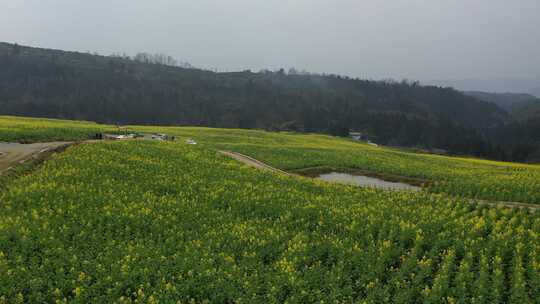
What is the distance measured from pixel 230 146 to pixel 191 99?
469ft

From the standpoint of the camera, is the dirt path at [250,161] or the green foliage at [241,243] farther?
the dirt path at [250,161]

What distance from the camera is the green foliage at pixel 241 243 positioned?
11.9m

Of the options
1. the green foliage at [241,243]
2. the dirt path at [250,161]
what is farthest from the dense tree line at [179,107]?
the green foliage at [241,243]

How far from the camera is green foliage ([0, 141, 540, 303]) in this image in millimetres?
11867

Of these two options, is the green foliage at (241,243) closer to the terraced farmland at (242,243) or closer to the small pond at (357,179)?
the terraced farmland at (242,243)

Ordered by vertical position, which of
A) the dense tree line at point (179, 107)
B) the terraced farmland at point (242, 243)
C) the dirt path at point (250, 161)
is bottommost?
the terraced farmland at point (242, 243)

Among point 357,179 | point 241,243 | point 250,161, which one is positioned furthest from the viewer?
point 250,161

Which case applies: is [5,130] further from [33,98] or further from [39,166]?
[33,98]

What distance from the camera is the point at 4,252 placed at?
12766mm

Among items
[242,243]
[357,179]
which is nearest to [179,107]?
[357,179]

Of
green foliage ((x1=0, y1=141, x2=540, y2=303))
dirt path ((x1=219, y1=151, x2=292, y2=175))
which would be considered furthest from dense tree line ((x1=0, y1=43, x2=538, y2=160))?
green foliage ((x1=0, y1=141, x2=540, y2=303))

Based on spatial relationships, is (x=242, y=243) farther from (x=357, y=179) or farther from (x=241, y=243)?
(x=357, y=179)

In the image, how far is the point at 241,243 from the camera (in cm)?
1478

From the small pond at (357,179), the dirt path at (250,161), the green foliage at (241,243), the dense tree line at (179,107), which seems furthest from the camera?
the dense tree line at (179,107)
